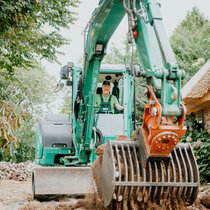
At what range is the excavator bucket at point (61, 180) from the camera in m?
5.39

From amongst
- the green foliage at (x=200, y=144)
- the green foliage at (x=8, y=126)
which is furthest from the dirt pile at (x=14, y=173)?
the green foliage at (x=8, y=126)

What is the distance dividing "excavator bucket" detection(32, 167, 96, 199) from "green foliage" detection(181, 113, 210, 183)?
12.9ft

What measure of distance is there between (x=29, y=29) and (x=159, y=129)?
4.87 m

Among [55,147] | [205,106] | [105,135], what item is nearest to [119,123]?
[105,135]

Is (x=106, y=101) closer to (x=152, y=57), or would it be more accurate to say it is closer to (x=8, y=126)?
(x=8, y=126)

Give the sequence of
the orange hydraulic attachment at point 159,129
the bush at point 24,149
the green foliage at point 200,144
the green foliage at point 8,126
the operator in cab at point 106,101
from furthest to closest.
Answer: the bush at point 24,149
the green foliage at point 200,144
the operator in cab at point 106,101
the green foliage at point 8,126
the orange hydraulic attachment at point 159,129

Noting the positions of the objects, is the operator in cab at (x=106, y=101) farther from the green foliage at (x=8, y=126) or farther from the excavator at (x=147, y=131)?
the green foliage at (x=8, y=126)

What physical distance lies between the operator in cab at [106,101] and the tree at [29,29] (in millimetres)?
1960

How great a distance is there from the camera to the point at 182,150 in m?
3.48

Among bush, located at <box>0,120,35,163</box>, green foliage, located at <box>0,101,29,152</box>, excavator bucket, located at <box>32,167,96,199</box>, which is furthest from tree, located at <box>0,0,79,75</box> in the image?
bush, located at <box>0,120,35,163</box>

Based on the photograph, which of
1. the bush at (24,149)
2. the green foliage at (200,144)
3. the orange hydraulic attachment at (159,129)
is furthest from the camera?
the bush at (24,149)

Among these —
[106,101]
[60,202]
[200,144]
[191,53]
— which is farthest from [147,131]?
[191,53]

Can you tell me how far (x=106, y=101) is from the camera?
6.00 metres

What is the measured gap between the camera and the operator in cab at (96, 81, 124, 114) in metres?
5.93
